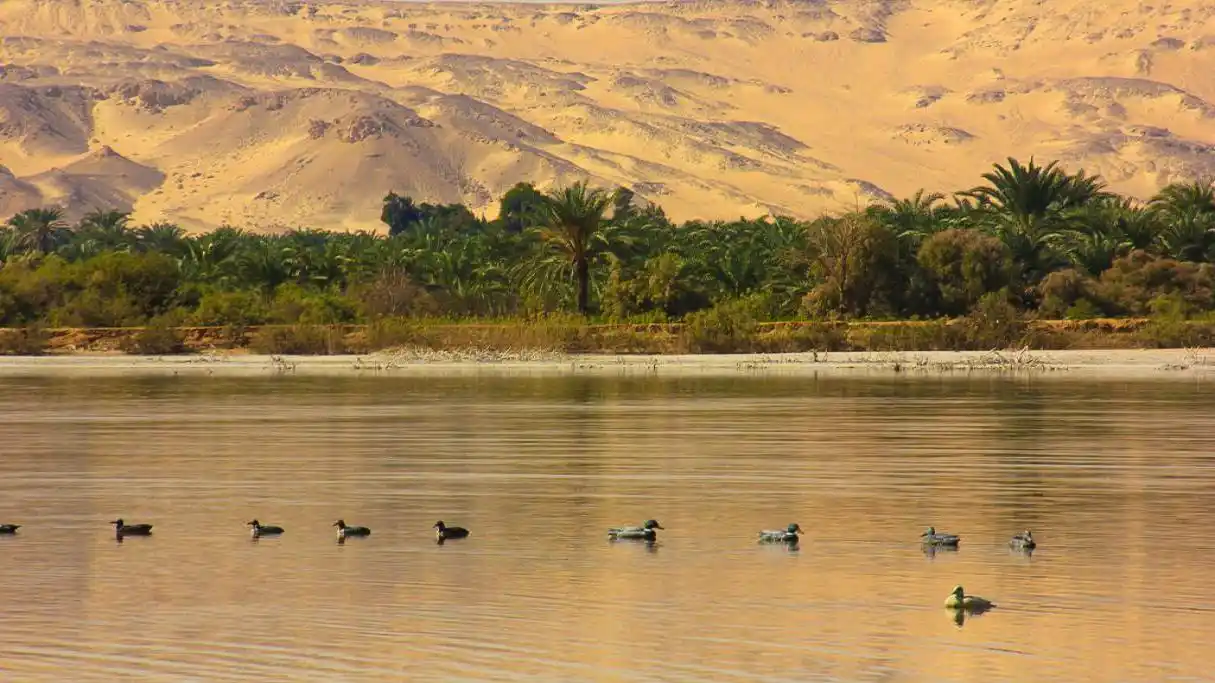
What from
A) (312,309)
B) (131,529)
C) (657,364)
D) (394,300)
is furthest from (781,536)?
(394,300)

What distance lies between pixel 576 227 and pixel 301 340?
10883 mm

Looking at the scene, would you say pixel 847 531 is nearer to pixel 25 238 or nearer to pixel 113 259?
pixel 113 259

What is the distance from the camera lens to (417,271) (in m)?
82.2

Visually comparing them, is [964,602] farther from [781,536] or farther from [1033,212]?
[1033,212]

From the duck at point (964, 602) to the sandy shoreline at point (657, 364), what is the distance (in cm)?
4315

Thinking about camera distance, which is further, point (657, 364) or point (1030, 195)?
point (1030, 195)

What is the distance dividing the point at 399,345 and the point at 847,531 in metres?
50.7

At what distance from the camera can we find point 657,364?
222ft

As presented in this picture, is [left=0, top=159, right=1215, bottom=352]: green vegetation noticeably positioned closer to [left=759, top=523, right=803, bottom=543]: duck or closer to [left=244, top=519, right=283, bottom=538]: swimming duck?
[left=759, top=523, right=803, bottom=543]: duck

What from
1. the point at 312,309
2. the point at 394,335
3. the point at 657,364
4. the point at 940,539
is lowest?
the point at 940,539

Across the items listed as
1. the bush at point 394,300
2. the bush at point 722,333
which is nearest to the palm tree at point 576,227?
the bush at point 394,300

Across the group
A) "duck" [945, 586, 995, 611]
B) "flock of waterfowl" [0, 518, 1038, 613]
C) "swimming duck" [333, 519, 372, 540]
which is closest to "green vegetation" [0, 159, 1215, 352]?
"flock of waterfowl" [0, 518, 1038, 613]

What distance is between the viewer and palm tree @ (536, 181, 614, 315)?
72.6 meters

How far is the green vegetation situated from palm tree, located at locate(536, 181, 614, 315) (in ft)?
0.30
